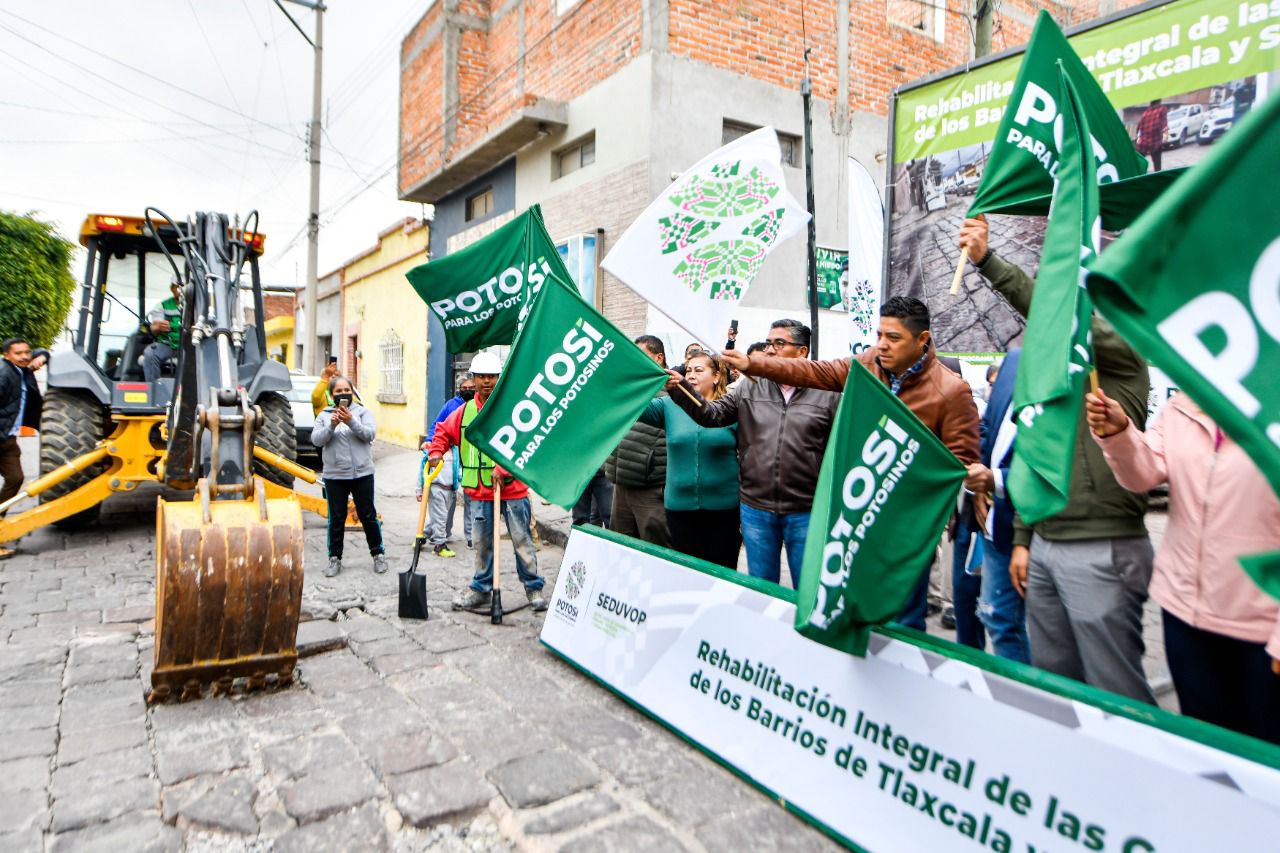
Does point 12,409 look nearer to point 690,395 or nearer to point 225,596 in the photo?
point 225,596

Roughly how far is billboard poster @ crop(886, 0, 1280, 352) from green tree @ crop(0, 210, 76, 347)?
18.3m

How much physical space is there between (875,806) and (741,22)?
10.4 meters

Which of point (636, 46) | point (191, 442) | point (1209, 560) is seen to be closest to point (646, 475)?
point (1209, 560)

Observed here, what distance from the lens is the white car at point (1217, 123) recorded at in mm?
4180

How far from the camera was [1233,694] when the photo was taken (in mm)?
2346

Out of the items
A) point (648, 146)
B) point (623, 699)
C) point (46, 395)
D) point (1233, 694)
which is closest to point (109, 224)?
point (46, 395)

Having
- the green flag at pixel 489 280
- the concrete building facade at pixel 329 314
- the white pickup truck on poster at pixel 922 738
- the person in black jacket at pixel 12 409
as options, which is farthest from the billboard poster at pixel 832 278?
the concrete building facade at pixel 329 314

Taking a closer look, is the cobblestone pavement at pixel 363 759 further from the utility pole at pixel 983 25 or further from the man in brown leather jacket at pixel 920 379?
the utility pole at pixel 983 25

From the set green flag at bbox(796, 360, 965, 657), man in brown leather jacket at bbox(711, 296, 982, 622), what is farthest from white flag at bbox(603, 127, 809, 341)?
green flag at bbox(796, 360, 965, 657)

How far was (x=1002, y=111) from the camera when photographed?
5023mm

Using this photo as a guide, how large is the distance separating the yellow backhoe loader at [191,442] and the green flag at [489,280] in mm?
1424

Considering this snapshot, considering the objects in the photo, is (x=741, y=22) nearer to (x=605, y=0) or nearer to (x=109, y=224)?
(x=605, y=0)

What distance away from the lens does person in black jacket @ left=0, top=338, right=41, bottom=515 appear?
746cm

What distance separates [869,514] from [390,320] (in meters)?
17.5
